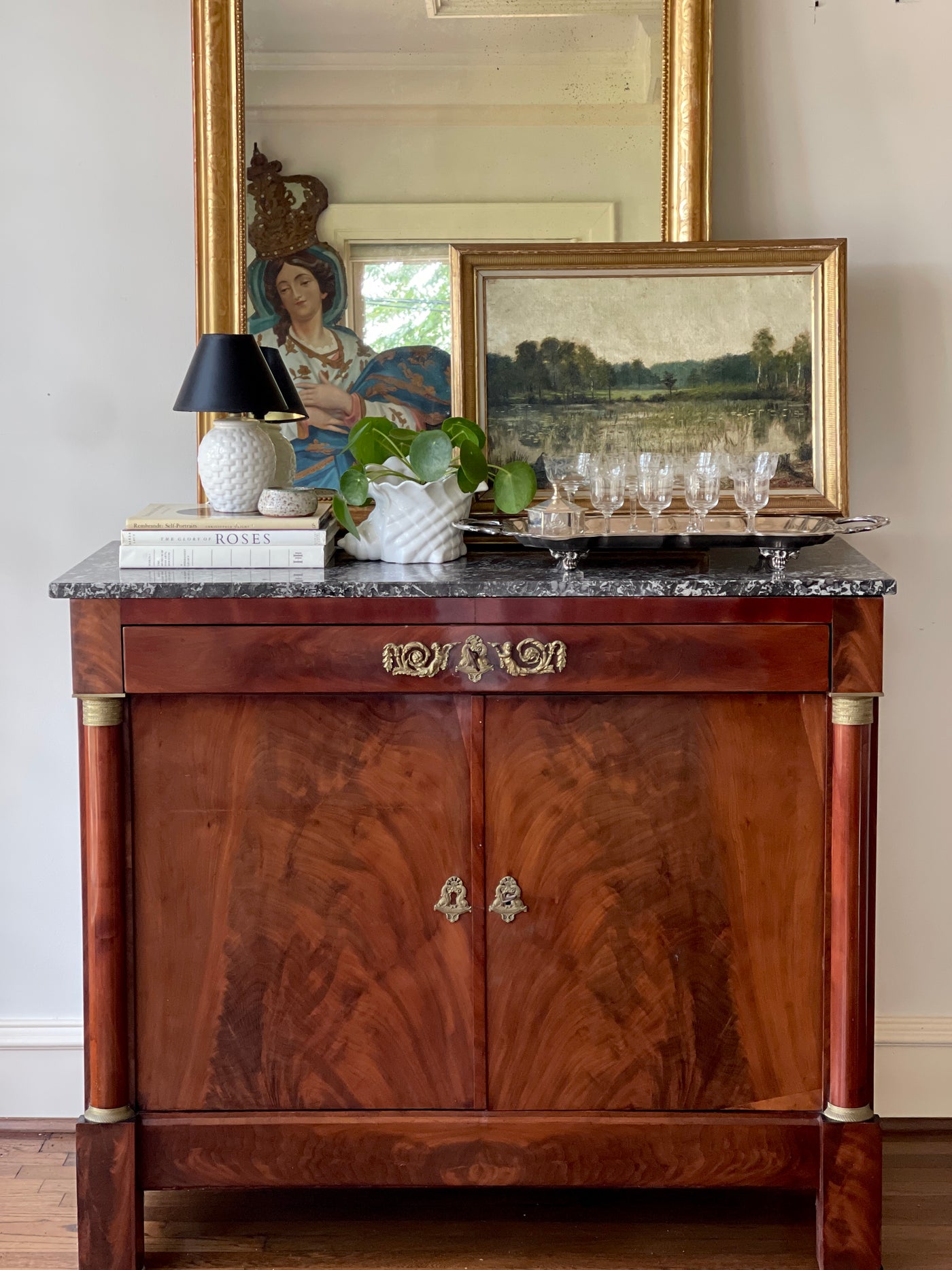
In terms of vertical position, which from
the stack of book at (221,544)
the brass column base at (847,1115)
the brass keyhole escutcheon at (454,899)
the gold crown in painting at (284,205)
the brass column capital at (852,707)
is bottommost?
the brass column base at (847,1115)

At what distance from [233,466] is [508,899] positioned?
33.7 inches

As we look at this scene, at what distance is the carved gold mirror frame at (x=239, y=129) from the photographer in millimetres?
2354

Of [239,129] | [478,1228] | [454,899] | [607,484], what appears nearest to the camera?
[454,899]

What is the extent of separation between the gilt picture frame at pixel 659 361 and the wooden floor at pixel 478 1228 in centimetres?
129

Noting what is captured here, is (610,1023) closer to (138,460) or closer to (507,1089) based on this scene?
(507,1089)

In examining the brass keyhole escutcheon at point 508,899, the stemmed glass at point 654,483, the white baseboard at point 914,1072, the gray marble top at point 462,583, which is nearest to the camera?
the gray marble top at point 462,583

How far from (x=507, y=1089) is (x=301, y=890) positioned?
18.5 inches

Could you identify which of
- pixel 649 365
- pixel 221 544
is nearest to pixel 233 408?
pixel 221 544

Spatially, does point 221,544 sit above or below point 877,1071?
above

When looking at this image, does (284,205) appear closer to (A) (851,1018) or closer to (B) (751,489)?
(B) (751,489)

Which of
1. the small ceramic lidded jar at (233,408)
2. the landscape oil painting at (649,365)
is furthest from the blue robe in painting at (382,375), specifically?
the small ceramic lidded jar at (233,408)

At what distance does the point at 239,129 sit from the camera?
2381mm

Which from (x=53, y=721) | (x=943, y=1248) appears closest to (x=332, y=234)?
(x=53, y=721)

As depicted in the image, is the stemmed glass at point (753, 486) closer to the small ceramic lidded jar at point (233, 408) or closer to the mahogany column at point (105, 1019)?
the small ceramic lidded jar at point (233, 408)
